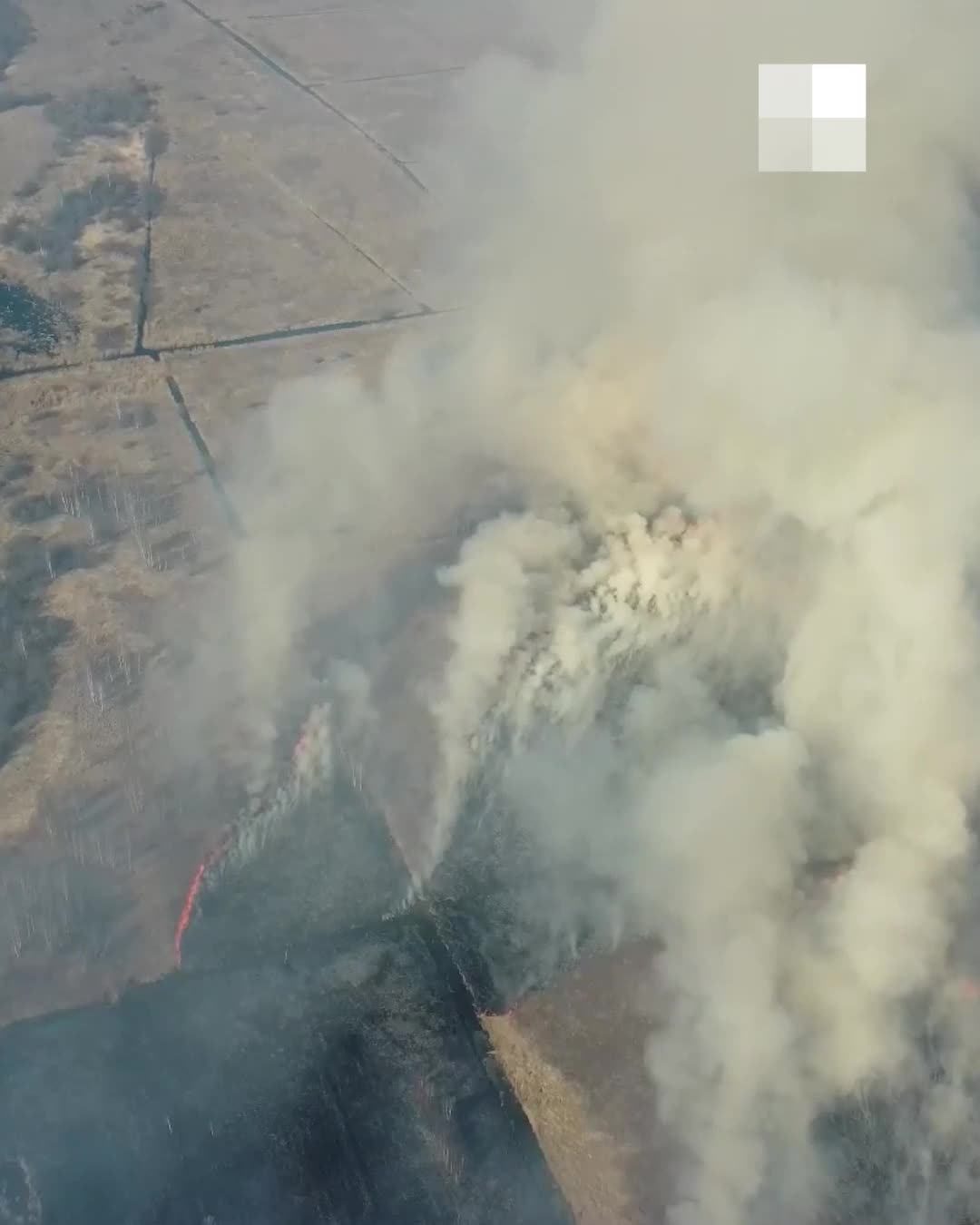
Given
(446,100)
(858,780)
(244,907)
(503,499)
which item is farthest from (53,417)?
(446,100)

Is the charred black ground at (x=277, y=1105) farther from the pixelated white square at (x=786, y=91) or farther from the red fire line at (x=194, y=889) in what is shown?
the pixelated white square at (x=786, y=91)

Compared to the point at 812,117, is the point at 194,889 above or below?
below

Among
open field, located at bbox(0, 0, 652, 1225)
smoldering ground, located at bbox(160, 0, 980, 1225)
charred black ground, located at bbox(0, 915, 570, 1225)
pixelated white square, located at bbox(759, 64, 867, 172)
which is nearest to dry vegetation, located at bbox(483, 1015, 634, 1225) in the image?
open field, located at bbox(0, 0, 652, 1225)

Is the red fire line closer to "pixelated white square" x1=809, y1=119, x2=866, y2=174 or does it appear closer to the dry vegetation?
the dry vegetation

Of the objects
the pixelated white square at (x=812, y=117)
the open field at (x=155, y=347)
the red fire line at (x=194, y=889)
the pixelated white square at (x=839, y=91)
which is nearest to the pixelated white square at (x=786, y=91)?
the pixelated white square at (x=812, y=117)

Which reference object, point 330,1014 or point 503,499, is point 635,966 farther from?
point 503,499

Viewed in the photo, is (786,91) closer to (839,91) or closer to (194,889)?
(839,91)

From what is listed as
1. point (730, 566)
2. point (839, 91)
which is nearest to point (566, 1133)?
point (730, 566)
